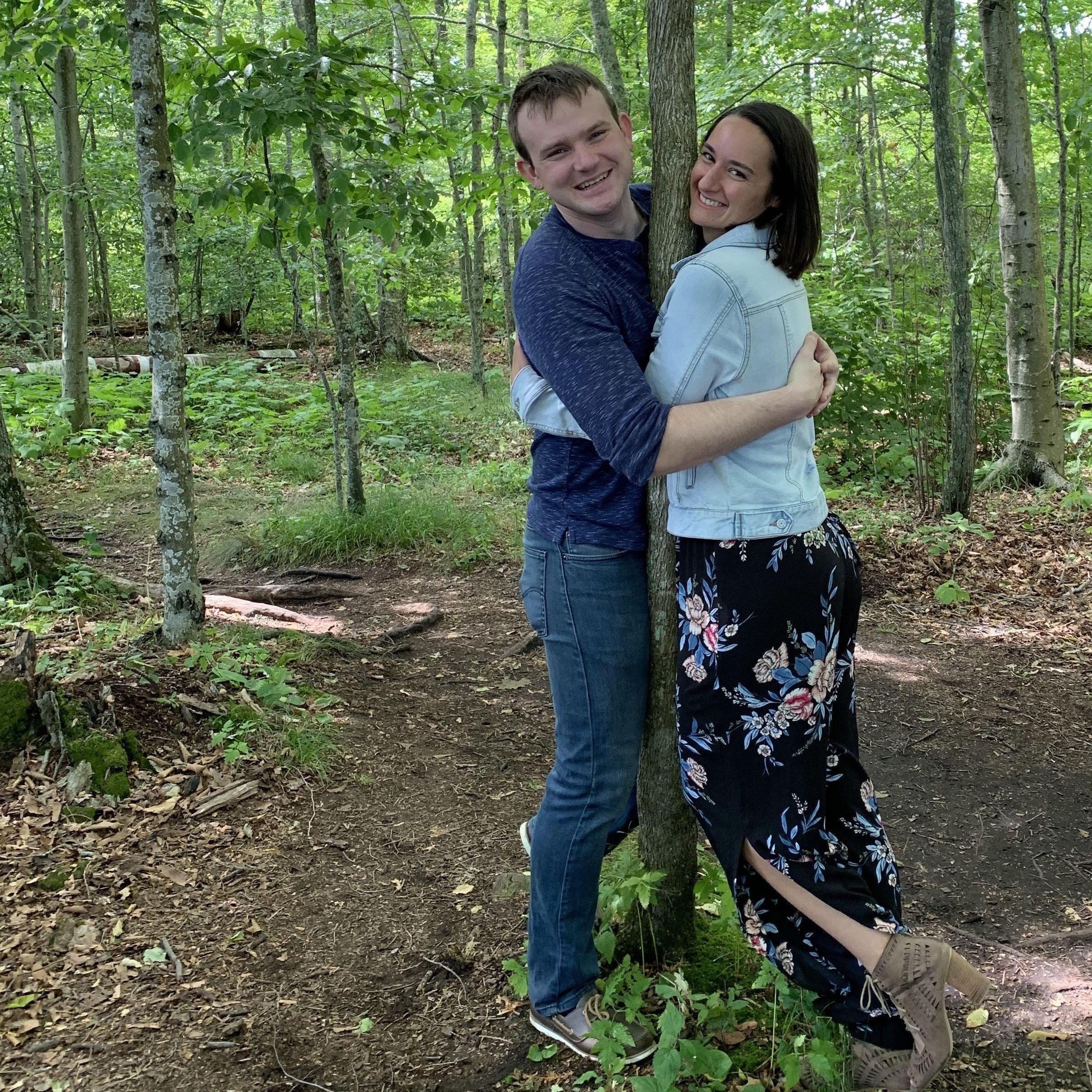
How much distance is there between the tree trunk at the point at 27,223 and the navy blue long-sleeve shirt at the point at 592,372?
13753mm

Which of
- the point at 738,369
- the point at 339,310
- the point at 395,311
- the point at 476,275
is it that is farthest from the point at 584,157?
the point at 395,311

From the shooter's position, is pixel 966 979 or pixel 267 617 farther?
pixel 267 617

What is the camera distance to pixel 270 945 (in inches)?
115

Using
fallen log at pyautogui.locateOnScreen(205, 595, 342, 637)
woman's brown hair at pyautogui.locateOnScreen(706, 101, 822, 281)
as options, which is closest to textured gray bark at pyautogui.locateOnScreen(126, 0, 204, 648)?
fallen log at pyautogui.locateOnScreen(205, 595, 342, 637)

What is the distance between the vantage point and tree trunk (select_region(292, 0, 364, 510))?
6574 mm

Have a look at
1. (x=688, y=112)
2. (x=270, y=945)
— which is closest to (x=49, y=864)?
Result: (x=270, y=945)

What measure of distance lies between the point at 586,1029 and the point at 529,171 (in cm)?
205

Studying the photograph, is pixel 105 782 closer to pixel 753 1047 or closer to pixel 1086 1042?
pixel 753 1047

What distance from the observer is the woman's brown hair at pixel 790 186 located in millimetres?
1863

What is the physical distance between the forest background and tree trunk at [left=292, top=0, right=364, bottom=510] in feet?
0.11

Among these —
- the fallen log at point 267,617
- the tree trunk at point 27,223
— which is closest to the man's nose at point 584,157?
the fallen log at point 267,617

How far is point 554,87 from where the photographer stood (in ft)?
6.33

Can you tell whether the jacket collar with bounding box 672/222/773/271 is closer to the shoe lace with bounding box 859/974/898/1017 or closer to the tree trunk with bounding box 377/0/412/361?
the shoe lace with bounding box 859/974/898/1017

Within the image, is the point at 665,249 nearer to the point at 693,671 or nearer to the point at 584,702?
the point at 693,671
